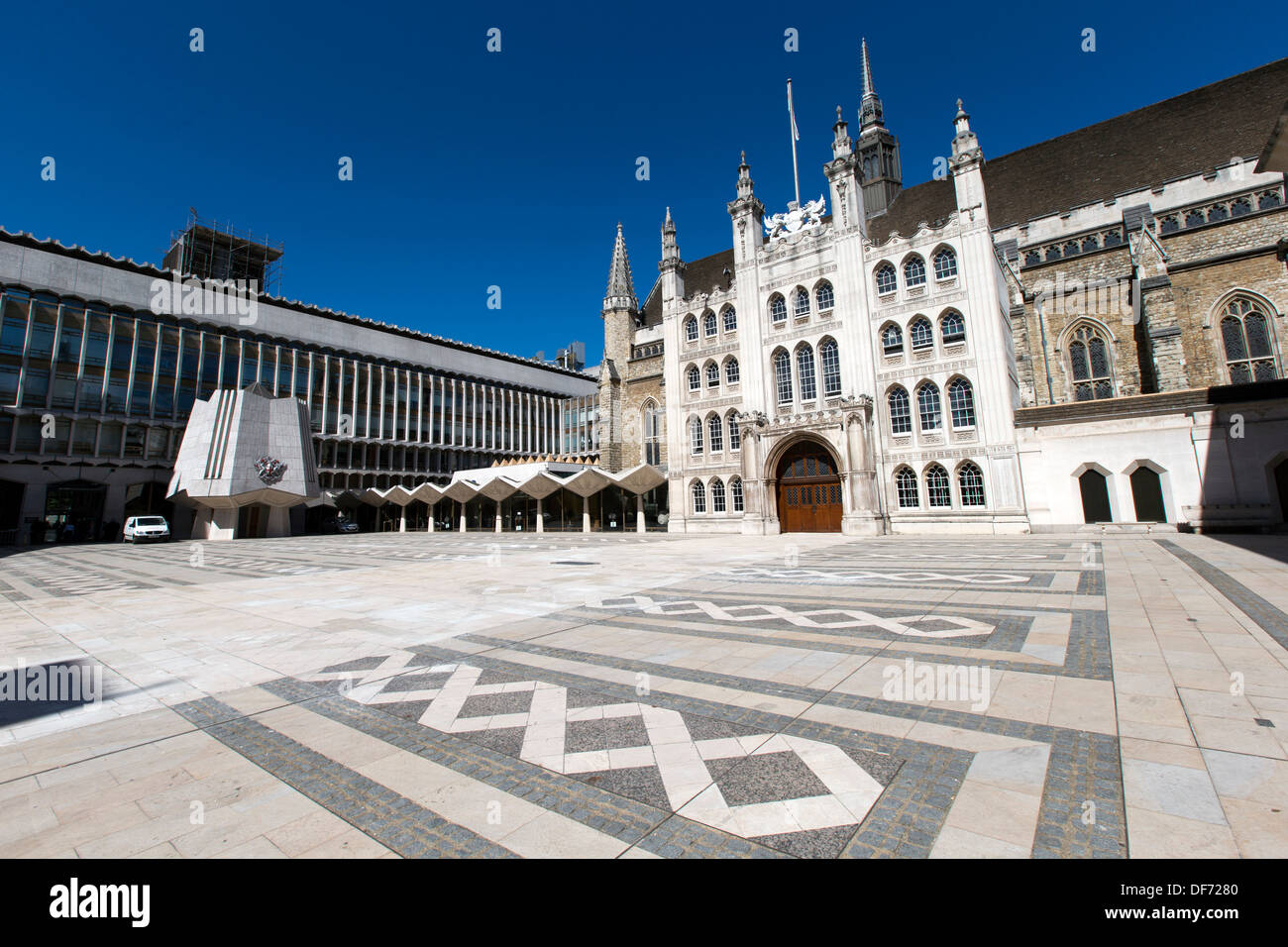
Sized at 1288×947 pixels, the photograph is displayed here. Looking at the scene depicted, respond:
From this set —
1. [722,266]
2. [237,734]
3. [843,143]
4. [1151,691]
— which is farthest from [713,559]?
[722,266]

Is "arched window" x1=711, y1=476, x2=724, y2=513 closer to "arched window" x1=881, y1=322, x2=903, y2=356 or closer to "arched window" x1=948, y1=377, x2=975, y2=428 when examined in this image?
"arched window" x1=881, y1=322, x2=903, y2=356

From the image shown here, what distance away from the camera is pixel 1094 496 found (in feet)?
73.2

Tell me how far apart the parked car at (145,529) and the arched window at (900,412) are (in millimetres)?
42724

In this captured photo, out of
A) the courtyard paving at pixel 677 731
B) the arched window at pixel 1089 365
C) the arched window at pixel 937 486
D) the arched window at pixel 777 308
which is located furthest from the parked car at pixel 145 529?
the arched window at pixel 1089 365

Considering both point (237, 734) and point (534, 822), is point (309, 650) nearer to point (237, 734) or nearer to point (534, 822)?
point (237, 734)

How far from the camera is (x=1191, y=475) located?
67.1 feet

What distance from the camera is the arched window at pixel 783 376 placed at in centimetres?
2906

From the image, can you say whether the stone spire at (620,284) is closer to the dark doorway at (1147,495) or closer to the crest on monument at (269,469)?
the crest on monument at (269,469)

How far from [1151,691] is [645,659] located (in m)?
4.18

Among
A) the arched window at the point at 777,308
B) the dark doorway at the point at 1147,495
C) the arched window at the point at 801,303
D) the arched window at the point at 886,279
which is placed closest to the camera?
the dark doorway at the point at 1147,495

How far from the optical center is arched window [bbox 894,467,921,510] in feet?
83.4

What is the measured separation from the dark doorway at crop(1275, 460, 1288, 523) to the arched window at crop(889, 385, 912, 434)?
1218cm

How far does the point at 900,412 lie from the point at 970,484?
4.57 m

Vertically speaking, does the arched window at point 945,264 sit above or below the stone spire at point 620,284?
below
